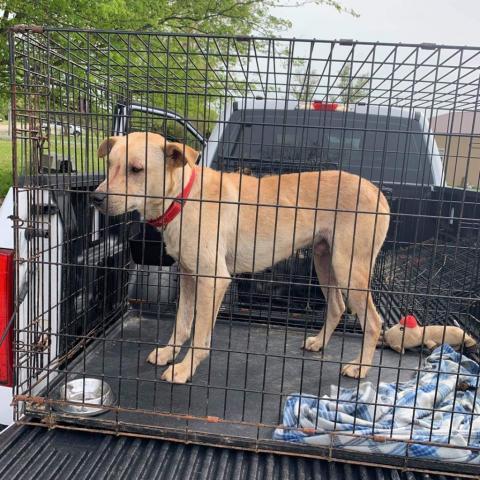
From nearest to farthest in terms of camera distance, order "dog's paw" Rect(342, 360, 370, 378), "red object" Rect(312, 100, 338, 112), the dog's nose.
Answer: the dog's nose
"dog's paw" Rect(342, 360, 370, 378)
"red object" Rect(312, 100, 338, 112)

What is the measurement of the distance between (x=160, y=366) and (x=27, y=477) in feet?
4.35

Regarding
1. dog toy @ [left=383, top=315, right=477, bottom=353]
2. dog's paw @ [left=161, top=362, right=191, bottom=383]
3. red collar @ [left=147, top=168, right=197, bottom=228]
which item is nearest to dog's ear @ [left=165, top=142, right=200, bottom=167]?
red collar @ [left=147, top=168, right=197, bottom=228]

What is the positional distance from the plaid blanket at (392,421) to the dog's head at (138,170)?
1.39 meters

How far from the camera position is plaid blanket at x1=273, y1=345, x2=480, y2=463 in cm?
216

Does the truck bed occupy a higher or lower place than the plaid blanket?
lower

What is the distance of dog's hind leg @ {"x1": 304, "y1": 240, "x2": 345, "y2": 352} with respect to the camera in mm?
3592

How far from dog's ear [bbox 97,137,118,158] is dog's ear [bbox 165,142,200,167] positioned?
1.42 feet

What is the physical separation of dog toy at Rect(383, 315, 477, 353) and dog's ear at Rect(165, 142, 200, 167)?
1.80m

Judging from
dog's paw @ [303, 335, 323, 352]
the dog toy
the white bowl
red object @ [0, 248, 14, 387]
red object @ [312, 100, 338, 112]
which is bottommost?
dog's paw @ [303, 335, 323, 352]

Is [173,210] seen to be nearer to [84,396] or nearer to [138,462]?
[84,396]

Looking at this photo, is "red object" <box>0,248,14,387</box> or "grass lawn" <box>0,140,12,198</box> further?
"grass lawn" <box>0,140,12,198</box>

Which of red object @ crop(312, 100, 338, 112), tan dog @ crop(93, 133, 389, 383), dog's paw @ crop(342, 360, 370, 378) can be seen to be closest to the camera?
tan dog @ crop(93, 133, 389, 383)

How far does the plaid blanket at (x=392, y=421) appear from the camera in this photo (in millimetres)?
2164

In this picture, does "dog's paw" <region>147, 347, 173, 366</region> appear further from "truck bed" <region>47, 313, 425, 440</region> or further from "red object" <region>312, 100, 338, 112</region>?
"red object" <region>312, 100, 338, 112</region>
